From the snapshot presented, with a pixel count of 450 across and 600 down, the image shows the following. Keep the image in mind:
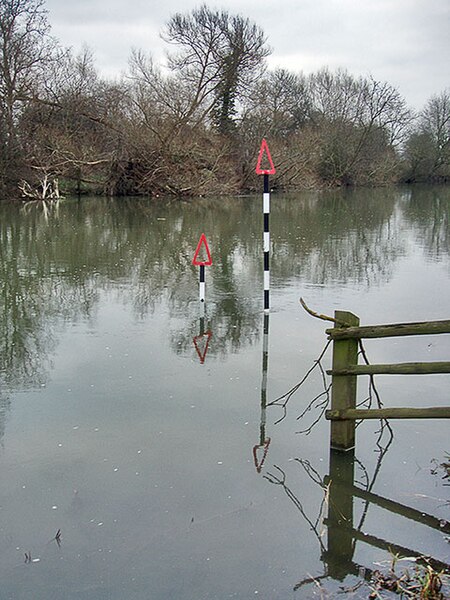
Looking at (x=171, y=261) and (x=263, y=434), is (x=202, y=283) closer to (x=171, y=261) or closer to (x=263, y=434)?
(x=263, y=434)

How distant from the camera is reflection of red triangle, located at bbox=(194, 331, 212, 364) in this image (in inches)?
312

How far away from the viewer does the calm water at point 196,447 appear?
3859mm

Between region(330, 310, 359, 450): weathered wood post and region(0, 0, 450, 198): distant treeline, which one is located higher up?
region(0, 0, 450, 198): distant treeline

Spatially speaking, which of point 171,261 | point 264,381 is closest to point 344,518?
point 264,381

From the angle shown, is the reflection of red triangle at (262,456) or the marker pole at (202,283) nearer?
the reflection of red triangle at (262,456)

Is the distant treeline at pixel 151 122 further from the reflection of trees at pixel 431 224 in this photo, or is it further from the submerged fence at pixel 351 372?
the submerged fence at pixel 351 372

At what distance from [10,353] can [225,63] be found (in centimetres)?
3969

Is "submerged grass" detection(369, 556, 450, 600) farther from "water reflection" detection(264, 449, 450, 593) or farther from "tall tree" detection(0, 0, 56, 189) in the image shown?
"tall tree" detection(0, 0, 56, 189)

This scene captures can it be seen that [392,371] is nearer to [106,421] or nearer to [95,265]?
[106,421]

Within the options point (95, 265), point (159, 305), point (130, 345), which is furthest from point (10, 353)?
point (95, 265)

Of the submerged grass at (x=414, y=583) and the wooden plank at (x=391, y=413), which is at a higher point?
the wooden plank at (x=391, y=413)

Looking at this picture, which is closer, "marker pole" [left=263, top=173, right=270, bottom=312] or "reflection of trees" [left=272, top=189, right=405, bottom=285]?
"marker pole" [left=263, top=173, right=270, bottom=312]

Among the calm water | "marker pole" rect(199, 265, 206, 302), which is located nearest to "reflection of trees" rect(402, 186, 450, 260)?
the calm water

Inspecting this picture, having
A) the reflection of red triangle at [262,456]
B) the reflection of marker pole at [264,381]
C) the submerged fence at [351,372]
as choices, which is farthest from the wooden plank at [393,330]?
the reflection of marker pole at [264,381]
